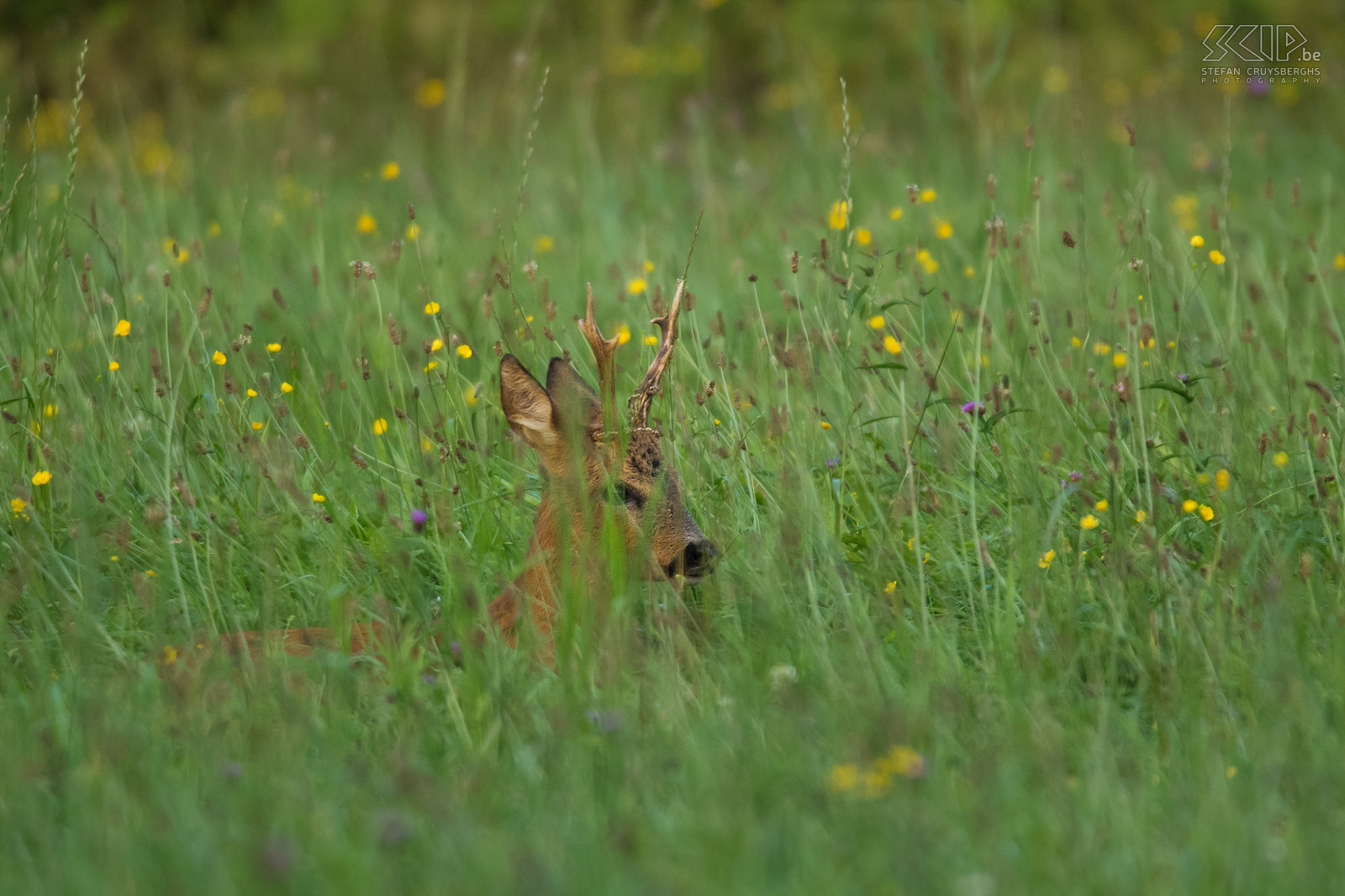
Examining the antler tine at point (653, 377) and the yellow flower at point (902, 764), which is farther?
the antler tine at point (653, 377)

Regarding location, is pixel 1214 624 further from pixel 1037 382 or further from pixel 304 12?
pixel 304 12

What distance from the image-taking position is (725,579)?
3576mm

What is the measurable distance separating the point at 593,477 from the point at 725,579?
578 millimetres

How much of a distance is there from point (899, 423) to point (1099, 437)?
0.56m

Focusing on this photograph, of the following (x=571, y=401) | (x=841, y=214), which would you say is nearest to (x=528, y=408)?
(x=571, y=401)

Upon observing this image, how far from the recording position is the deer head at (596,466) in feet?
12.1

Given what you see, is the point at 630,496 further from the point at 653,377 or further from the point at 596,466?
the point at 653,377

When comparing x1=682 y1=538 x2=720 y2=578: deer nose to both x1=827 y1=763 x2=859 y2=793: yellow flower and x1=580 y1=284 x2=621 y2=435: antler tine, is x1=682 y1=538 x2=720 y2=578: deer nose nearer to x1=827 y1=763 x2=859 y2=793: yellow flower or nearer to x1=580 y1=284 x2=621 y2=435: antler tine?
x1=580 y1=284 x2=621 y2=435: antler tine

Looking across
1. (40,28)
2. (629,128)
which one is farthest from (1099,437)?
(40,28)

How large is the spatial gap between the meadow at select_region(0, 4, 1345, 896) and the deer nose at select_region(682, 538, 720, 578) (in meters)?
0.07

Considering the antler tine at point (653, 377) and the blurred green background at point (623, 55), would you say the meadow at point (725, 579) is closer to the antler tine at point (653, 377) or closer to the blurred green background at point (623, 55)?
the antler tine at point (653, 377)

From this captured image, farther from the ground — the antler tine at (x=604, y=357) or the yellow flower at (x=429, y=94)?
the yellow flower at (x=429, y=94)

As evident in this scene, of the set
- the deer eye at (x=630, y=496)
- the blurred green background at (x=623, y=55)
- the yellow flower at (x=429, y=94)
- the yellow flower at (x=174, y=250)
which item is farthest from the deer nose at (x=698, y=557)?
the yellow flower at (x=429, y=94)

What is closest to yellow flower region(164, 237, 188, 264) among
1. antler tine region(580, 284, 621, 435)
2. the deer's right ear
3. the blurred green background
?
the deer's right ear
